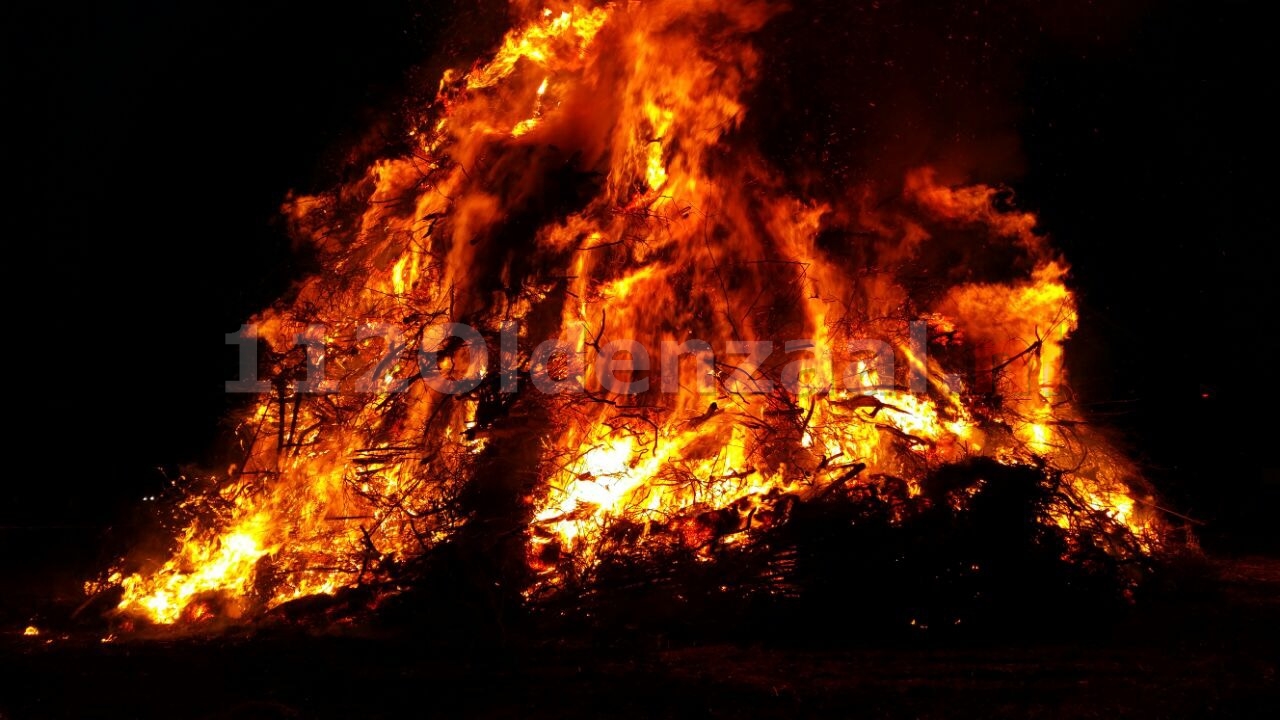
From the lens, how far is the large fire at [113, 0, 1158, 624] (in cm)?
567

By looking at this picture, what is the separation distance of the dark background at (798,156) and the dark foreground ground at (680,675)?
7.13ft

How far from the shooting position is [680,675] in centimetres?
381

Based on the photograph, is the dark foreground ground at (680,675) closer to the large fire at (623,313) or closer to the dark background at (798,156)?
the large fire at (623,313)

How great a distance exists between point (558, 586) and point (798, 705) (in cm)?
185

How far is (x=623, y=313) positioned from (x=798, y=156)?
205 cm

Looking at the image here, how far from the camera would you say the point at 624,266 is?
251 inches

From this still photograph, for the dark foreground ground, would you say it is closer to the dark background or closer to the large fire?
the large fire

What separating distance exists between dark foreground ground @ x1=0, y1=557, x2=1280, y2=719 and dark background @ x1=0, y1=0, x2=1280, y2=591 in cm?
217

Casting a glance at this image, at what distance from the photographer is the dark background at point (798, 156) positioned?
634cm

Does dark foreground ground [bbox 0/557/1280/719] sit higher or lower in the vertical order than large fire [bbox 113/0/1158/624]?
lower

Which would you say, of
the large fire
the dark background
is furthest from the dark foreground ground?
the dark background

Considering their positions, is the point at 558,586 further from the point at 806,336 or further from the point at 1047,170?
the point at 1047,170

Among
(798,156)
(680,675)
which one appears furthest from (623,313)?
(680,675)

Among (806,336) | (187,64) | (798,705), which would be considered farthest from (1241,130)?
(187,64)
